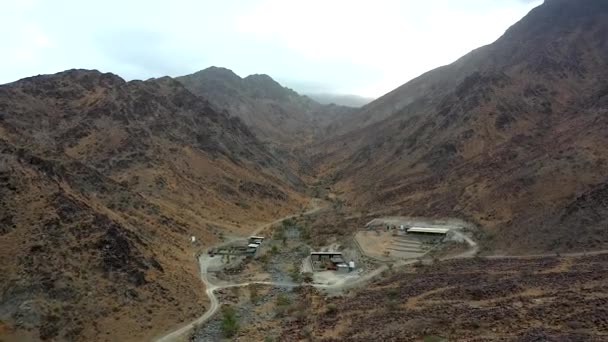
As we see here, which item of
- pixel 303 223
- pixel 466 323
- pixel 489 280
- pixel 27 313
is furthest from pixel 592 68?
pixel 27 313

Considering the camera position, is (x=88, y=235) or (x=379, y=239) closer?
(x=88, y=235)

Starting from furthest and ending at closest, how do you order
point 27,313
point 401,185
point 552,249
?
point 401,185
point 552,249
point 27,313

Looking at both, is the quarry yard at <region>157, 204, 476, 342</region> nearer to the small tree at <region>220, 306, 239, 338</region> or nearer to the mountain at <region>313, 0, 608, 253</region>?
the small tree at <region>220, 306, 239, 338</region>

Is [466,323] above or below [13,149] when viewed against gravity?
below

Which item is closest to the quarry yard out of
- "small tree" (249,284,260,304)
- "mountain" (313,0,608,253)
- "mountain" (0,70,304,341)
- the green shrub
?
"small tree" (249,284,260,304)

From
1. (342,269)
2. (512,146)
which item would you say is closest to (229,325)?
(342,269)

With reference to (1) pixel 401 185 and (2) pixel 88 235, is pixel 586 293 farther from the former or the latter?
(1) pixel 401 185

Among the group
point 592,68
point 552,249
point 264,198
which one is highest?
point 592,68
